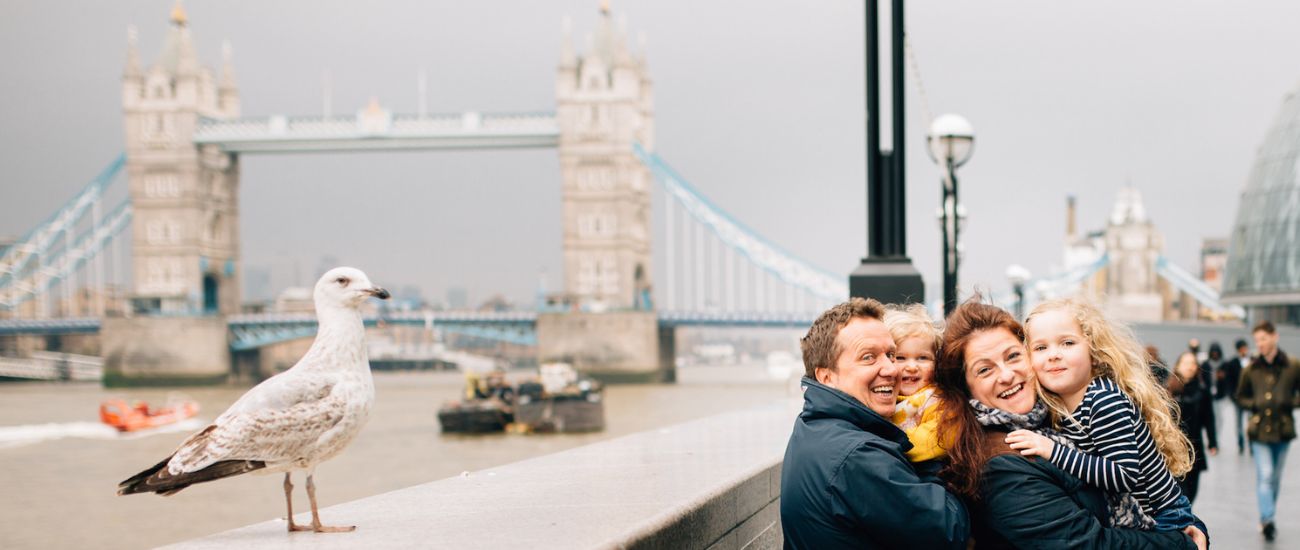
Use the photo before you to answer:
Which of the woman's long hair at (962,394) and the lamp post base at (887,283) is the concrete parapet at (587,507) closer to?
the woman's long hair at (962,394)

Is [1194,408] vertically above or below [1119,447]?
below

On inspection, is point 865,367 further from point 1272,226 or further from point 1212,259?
point 1212,259

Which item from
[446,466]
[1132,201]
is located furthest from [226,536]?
[1132,201]

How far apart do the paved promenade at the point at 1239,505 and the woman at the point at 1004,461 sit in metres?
4.08

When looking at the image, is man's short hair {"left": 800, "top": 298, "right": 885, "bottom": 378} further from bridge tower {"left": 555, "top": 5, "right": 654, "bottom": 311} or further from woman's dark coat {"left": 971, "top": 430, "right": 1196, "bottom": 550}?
bridge tower {"left": 555, "top": 5, "right": 654, "bottom": 311}

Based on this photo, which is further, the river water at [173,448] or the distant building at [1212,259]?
the distant building at [1212,259]

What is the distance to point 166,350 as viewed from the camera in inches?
2367

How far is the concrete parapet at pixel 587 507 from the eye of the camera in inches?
98.7

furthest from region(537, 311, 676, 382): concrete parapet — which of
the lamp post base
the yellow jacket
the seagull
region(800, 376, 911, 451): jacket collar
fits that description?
region(800, 376, 911, 451): jacket collar

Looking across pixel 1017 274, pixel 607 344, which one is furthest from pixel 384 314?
pixel 1017 274

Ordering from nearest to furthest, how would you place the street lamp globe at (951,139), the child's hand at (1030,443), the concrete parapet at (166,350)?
1. the child's hand at (1030,443)
2. the street lamp globe at (951,139)
3. the concrete parapet at (166,350)

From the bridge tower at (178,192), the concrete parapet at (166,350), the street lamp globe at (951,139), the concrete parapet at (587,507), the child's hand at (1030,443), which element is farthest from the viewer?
the bridge tower at (178,192)

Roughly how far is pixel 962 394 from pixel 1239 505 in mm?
5739

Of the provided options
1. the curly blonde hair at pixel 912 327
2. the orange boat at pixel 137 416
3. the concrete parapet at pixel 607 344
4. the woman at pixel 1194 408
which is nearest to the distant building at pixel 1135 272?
the concrete parapet at pixel 607 344
